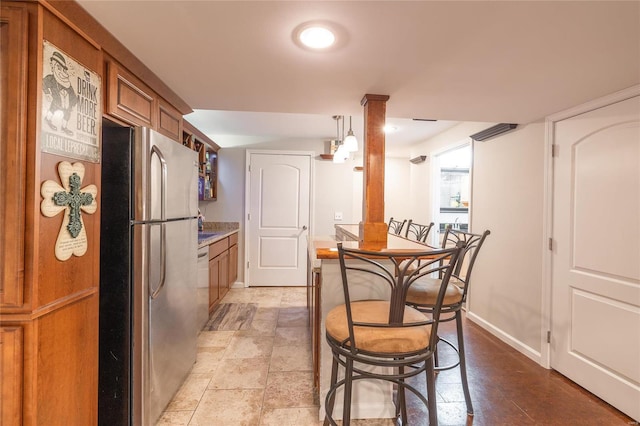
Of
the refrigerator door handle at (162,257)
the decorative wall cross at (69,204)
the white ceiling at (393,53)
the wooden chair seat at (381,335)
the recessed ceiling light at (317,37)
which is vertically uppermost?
the white ceiling at (393,53)

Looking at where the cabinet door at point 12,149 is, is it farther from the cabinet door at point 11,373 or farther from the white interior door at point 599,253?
the white interior door at point 599,253

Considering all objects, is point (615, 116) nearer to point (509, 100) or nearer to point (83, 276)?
point (509, 100)

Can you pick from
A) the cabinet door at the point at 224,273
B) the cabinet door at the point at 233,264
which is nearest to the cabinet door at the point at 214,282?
the cabinet door at the point at 224,273

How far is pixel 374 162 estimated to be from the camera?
1.96 meters

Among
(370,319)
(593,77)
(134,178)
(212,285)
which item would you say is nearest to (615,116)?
(593,77)

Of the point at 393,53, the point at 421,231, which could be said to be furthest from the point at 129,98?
the point at 421,231

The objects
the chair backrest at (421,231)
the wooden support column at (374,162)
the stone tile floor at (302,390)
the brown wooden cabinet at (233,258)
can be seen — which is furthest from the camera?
the brown wooden cabinet at (233,258)

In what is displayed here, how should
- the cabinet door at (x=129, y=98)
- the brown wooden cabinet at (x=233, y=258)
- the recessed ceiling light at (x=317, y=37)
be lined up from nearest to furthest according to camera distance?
the recessed ceiling light at (x=317, y=37) → the cabinet door at (x=129, y=98) → the brown wooden cabinet at (x=233, y=258)

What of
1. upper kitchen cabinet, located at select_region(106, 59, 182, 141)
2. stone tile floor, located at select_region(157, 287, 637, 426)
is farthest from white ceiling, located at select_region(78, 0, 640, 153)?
stone tile floor, located at select_region(157, 287, 637, 426)

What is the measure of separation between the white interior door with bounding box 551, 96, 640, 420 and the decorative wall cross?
9.93 feet

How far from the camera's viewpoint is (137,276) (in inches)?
58.6

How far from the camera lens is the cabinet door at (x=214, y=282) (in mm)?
3082

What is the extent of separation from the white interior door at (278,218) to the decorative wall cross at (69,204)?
10.3ft

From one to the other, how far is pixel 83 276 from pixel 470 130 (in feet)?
12.1
